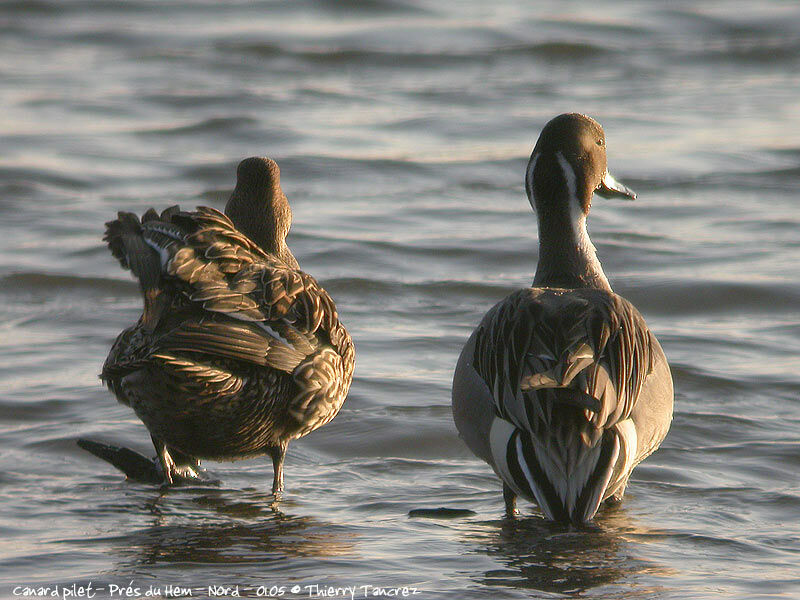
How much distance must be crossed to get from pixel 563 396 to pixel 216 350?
1350 mm

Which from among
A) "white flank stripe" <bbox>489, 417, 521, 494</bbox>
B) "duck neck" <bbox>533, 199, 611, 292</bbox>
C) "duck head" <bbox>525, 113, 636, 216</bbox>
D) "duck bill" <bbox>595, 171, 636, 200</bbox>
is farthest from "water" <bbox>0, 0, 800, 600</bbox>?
"duck head" <bbox>525, 113, 636, 216</bbox>

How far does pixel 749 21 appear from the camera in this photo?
18.7 metres

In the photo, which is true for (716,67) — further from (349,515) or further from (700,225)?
(349,515)

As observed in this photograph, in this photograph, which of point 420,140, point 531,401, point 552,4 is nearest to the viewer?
point 531,401

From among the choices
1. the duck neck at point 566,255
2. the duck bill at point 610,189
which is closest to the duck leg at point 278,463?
the duck neck at point 566,255

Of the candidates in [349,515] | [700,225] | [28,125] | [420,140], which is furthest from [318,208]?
[349,515]

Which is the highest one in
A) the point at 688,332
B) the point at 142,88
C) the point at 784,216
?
the point at 142,88

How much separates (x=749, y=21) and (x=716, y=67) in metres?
2.29

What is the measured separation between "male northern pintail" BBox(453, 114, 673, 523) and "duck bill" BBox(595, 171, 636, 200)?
91cm

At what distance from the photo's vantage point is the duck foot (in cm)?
616

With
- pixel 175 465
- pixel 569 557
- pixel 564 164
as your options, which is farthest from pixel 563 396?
pixel 175 465

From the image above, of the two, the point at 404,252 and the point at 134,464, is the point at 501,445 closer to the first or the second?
the point at 134,464

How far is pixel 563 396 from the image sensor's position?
4.99 metres

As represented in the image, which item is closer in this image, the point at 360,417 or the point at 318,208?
the point at 360,417
